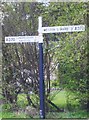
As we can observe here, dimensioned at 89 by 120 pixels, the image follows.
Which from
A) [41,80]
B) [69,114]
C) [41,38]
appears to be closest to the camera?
[41,38]

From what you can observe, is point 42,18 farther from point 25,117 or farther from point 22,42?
point 25,117

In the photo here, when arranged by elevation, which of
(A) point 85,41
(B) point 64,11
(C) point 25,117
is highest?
(B) point 64,11

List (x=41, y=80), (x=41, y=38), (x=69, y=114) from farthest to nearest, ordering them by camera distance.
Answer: (x=69, y=114)
(x=41, y=80)
(x=41, y=38)

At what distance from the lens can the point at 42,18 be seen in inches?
274

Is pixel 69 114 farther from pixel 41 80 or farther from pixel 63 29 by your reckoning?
pixel 63 29

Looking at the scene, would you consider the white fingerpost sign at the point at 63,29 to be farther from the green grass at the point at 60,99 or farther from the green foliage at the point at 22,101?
the green foliage at the point at 22,101

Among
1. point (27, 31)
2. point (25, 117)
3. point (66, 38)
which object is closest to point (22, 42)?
point (27, 31)

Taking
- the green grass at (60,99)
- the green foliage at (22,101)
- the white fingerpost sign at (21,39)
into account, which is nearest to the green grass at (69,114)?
the green grass at (60,99)

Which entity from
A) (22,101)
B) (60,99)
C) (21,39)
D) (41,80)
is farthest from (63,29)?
(22,101)

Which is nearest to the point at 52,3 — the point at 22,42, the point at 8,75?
the point at 22,42

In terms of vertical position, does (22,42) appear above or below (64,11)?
below

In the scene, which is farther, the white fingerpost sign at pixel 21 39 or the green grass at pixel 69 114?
the green grass at pixel 69 114

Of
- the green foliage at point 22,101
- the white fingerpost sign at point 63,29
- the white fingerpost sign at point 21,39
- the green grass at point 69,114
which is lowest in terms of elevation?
the green grass at point 69,114

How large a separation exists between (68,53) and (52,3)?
34.7 inches
